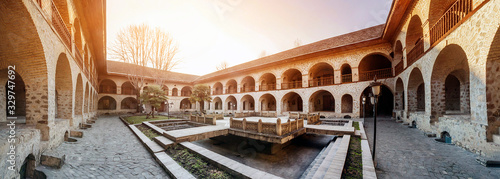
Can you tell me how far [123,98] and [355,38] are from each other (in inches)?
1178

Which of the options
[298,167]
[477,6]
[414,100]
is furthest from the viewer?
[414,100]

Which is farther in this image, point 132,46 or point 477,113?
point 132,46

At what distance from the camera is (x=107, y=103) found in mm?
23500

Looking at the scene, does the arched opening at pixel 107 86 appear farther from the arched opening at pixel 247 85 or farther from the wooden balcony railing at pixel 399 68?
the wooden balcony railing at pixel 399 68

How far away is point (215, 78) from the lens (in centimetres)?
2631

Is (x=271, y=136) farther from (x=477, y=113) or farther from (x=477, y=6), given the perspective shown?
(x=477, y=6)

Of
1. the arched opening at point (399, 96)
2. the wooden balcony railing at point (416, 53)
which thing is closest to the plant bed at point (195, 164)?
the wooden balcony railing at point (416, 53)

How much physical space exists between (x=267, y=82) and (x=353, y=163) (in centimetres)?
1819

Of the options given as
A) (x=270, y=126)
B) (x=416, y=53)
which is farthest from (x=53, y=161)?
(x=416, y=53)

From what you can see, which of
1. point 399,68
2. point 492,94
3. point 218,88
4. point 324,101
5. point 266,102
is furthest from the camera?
point 218,88

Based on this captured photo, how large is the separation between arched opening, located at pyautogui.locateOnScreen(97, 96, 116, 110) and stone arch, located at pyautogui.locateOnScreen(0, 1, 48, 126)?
22.8 m

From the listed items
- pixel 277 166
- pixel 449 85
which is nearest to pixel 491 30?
pixel 277 166

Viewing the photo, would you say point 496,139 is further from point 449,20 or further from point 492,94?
point 449,20

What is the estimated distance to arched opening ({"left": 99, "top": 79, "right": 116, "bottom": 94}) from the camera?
74.4 ft
